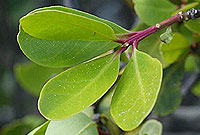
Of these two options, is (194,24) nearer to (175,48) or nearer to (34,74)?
(175,48)

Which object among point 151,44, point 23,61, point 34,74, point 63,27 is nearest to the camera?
point 63,27

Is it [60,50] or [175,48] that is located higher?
[60,50]

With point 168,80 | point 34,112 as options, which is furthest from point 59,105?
point 34,112

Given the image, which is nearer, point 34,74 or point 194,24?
point 194,24

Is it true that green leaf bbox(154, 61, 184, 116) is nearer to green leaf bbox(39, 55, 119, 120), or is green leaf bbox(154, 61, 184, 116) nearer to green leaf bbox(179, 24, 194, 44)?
green leaf bbox(179, 24, 194, 44)

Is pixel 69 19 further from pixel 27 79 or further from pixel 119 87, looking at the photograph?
pixel 27 79

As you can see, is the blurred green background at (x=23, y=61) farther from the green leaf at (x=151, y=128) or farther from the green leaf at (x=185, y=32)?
the green leaf at (x=151, y=128)

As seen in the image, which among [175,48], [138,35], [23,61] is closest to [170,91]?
[175,48]
